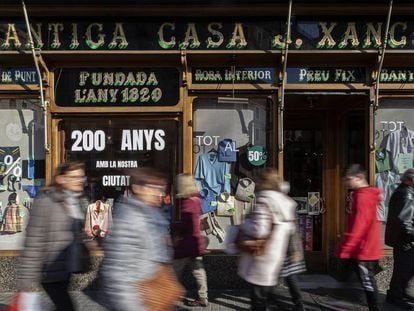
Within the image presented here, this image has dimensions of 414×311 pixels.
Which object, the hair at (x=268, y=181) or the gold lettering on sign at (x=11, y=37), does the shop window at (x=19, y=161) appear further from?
the hair at (x=268, y=181)

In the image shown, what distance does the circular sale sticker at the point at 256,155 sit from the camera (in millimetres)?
7496

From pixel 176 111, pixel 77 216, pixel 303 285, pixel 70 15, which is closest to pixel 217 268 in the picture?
pixel 303 285

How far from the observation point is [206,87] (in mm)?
7449

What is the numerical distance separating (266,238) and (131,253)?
170 cm

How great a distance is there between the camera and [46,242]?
427cm

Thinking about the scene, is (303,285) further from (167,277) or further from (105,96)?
(167,277)

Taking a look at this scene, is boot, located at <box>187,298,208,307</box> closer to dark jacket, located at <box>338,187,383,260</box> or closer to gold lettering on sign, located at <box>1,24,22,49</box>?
dark jacket, located at <box>338,187,383,260</box>

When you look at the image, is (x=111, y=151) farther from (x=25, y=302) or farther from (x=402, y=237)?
(x=402, y=237)

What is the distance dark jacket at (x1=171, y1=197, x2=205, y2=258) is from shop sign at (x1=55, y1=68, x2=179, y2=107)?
1756mm

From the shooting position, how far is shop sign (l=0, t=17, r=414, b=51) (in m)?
7.31

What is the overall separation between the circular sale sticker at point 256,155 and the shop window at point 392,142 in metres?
1.54

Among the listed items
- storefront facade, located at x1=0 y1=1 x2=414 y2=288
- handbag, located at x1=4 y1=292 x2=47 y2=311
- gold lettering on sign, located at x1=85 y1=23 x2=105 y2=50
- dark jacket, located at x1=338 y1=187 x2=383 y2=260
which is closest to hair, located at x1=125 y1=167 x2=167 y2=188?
handbag, located at x1=4 y1=292 x2=47 y2=311

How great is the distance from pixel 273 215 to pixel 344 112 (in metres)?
3.82

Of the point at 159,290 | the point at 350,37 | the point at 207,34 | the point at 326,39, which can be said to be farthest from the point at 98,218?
the point at 159,290
